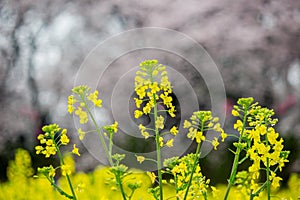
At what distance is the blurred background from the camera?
5.39 meters

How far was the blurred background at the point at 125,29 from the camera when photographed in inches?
212

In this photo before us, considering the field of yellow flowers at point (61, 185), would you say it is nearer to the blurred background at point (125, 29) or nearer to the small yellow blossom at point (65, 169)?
the small yellow blossom at point (65, 169)

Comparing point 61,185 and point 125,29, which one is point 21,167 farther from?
point 125,29

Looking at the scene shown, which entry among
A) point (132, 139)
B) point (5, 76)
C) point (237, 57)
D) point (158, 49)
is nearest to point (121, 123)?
point (132, 139)

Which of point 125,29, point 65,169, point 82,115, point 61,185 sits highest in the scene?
point 125,29

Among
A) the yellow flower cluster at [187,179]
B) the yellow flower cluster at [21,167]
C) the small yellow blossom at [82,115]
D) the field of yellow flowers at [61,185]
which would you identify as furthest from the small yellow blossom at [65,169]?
the yellow flower cluster at [21,167]

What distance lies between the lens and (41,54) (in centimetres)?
588

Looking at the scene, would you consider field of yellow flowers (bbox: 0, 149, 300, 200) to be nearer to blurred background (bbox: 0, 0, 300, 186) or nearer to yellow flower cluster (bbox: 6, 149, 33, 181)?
yellow flower cluster (bbox: 6, 149, 33, 181)

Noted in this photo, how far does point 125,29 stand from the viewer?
5.64m

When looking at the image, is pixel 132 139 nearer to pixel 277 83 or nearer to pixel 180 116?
pixel 180 116

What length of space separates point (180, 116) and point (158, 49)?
650mm

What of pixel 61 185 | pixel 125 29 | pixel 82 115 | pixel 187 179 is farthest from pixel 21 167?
pixel 125 29

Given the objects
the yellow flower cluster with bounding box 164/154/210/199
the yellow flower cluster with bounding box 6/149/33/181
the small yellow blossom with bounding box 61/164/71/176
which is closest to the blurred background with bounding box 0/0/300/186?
the yellow flower cluster with bounding box 6/149/33/181

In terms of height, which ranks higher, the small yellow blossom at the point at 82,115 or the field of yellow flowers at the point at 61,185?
the field of yellow flowers at the point at 61,185
